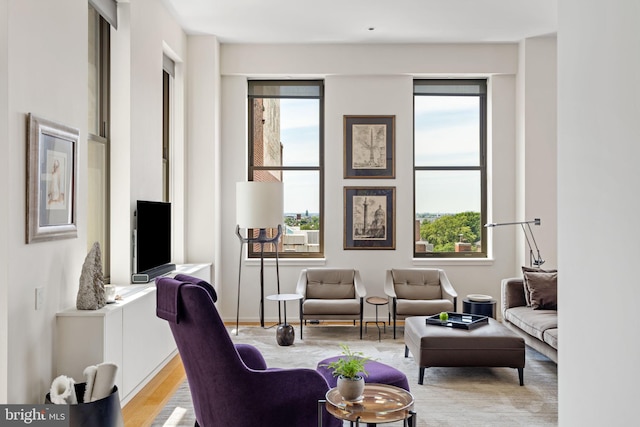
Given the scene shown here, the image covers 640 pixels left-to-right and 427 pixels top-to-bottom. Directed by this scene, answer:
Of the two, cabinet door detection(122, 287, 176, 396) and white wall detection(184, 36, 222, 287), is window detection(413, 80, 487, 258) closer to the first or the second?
white wall detection(184, 36, 222, 287)

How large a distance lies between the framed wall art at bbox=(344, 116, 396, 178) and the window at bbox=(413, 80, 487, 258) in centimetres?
39

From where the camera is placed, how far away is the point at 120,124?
164 inches

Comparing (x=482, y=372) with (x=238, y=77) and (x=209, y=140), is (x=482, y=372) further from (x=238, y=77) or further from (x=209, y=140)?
(x=238, y=77)

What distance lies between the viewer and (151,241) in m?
4.45

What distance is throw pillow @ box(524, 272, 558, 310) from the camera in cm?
478

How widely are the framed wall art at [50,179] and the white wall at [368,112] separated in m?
3.27

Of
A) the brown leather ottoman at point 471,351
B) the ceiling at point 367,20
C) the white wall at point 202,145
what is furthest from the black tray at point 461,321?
the ceiling at point 367,20

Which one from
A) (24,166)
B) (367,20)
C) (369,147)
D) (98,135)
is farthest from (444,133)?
(24,166)

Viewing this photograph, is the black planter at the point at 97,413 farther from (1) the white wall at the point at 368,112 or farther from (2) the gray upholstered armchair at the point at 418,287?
(1) the white wall at the point at 368,112

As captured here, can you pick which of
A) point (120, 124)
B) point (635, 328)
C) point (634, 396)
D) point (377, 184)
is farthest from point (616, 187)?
point (377, 184)

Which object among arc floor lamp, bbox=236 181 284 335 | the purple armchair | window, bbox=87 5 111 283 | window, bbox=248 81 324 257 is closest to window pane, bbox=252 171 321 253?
window, bbox=248 81 324 257

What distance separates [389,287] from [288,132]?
236cm

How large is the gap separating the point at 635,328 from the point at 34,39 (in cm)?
305

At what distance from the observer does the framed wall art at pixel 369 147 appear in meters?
6.43
